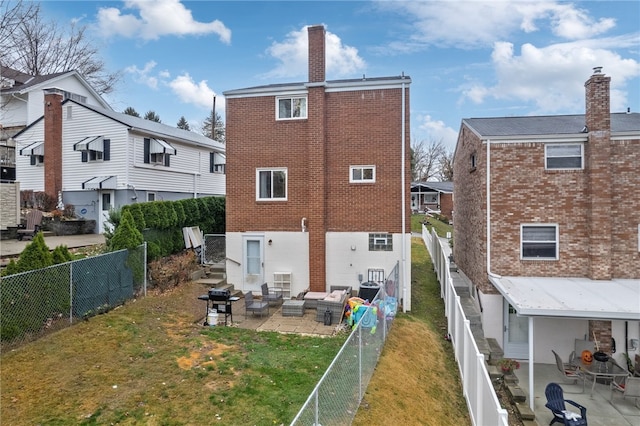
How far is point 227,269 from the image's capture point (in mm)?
14305

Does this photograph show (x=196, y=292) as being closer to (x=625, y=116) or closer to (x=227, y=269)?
(x=227, y=269)

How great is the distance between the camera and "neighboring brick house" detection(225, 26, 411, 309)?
12.9 m

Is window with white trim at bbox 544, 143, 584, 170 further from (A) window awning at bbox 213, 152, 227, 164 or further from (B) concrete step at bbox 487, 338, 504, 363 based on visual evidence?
(A) window awning at bbox 213, 152, 227, 164

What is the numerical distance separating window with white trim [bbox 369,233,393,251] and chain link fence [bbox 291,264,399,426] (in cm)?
392

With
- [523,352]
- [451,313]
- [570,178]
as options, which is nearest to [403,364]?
[451,313]

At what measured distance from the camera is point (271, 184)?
45.7ft

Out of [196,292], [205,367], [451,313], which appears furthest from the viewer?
[196,292]

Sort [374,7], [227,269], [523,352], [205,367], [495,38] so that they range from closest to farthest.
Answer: [205,367], [523,352], [227,269], [374,7], [495,38]

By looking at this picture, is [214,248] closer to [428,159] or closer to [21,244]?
[21,244]

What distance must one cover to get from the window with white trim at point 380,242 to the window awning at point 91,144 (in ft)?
53.6

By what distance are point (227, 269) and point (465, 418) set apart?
9729 millimetres

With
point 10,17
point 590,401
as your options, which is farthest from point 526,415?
point 10,17

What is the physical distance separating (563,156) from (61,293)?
15.8 metres

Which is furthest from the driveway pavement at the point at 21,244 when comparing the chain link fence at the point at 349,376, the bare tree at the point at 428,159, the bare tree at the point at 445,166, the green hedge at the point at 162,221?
the bare tree at the point at 445,166
